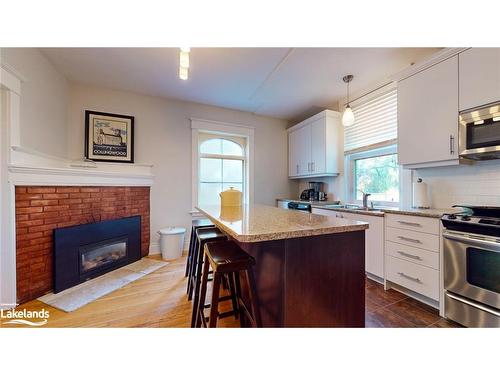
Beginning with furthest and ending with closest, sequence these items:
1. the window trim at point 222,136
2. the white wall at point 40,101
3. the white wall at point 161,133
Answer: the window trim at point 222,136 → the white wall at point 161,133 → the white wall at point 40,101

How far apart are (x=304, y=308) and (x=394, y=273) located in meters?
1.50

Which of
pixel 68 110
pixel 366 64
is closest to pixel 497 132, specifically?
pixel 366 64

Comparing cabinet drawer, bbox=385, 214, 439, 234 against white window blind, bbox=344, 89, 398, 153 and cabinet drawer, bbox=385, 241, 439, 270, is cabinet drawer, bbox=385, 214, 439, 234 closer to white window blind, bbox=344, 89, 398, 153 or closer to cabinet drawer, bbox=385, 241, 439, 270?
cabinet drawer, bbox=385, 241, 439, 270

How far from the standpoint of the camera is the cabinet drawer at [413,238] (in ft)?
5.65

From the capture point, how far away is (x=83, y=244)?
2312mm

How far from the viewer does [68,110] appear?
281 cm

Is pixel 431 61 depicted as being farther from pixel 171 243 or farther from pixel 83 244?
pixel 83 244

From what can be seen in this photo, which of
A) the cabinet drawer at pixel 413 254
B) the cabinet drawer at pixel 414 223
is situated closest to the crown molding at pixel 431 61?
the cabinet drawer at pixel 414 223

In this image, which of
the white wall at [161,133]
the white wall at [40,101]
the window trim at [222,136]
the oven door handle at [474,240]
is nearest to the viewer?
the oven door handle at [474,240]

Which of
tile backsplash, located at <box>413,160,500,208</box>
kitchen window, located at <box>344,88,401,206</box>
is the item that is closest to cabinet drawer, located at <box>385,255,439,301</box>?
tile backsplash, located at <box>413,160,500,208</box>

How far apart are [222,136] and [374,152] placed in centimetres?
254

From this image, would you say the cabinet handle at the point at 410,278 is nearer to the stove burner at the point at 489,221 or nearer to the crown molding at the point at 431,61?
the stove burner at the point at 489,221

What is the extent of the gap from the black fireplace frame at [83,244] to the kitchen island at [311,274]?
198cm
